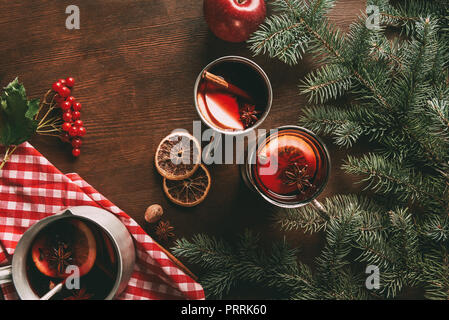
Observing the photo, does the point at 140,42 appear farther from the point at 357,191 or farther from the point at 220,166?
the point at 357,191

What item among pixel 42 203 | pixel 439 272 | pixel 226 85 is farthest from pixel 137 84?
pixel 439 272

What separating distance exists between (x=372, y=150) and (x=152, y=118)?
0.56 meters

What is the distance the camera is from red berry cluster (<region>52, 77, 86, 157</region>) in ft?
2.65

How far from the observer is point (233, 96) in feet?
2.37

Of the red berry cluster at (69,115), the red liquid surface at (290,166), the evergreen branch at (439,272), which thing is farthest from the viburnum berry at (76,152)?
the evergreen branch at (439,272)

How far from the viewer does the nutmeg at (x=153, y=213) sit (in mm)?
789

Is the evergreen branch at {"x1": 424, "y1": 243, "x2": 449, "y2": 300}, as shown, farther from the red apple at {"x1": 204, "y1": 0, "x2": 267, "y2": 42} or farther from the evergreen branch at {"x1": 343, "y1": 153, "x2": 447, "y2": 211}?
the red apple at {"x1": 204, "y1": 0, "x2": 267, "y2": 42}

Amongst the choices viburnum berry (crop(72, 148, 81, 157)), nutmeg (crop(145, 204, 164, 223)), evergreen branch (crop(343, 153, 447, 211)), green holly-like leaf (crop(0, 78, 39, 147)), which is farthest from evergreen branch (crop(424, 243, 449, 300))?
green holly-like leaf (crop(0, 78, 39, 147))

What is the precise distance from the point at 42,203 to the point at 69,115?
22 cm

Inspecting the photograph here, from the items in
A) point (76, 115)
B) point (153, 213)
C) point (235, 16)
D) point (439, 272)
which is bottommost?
point (439, 272)

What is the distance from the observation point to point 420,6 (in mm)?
733

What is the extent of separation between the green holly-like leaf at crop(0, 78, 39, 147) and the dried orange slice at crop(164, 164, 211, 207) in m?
0.35

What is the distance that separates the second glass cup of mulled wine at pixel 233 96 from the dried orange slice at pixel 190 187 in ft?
0.50

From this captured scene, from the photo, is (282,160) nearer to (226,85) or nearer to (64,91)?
(226,85)
